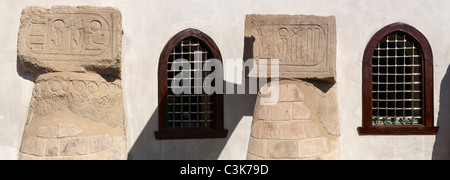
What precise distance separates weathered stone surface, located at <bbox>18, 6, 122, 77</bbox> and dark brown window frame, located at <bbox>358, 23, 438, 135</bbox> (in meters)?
3.36

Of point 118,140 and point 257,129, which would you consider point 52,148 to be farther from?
point 257,129

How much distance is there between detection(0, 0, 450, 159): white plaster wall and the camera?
351 centimetres

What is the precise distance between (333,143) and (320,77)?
75cm

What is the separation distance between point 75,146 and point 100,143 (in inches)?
9.2

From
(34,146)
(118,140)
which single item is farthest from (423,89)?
(34,146)

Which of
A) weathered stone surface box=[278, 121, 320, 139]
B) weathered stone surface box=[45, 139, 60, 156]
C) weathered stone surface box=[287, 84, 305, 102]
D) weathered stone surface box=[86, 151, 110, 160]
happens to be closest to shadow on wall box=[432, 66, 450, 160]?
weathered stone surface box=[278, 121, 320, 139]

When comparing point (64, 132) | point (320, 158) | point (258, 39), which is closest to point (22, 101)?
point (64, 132)

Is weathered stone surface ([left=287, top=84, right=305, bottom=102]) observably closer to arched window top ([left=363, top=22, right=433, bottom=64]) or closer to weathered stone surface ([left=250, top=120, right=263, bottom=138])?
weathered stone surface ([left=250, top=120, right=263, bottom=138])

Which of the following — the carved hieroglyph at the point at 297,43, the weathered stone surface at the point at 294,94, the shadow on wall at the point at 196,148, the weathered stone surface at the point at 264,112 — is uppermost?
the carved hieroglyph at the point at 297,43

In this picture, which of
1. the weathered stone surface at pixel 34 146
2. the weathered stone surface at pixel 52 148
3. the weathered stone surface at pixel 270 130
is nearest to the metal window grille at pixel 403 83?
the weathered stone surface at pixel 270 130

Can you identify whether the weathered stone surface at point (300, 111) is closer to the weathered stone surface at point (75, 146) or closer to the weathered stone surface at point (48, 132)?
the weathered stone surface at point (75, 146)

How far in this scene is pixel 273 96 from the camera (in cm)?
264

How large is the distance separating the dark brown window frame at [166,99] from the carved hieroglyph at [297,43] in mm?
932

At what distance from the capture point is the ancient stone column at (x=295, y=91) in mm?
2559
